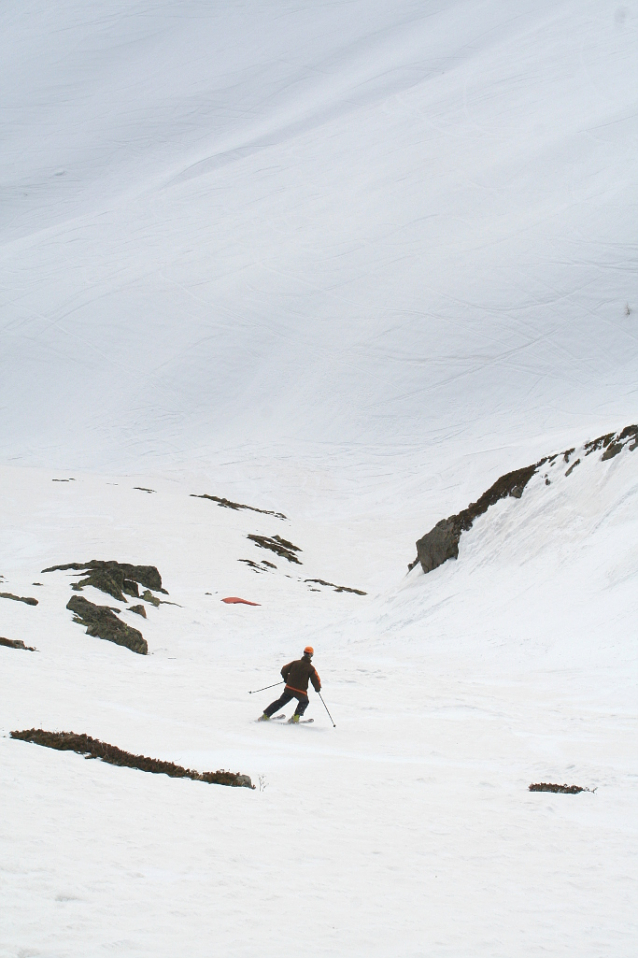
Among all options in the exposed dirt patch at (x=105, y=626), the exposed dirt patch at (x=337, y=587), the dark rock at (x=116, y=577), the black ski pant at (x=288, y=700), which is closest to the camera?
the black ski pant at (x=288, y=700)

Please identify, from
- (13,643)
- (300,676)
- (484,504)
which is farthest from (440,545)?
(300,676)

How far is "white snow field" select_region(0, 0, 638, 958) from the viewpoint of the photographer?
5.80m

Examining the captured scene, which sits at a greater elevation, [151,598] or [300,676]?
[300,676]

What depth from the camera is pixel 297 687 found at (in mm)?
12414

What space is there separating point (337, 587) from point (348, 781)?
30270 mm

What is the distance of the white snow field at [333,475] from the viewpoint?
19.0ft

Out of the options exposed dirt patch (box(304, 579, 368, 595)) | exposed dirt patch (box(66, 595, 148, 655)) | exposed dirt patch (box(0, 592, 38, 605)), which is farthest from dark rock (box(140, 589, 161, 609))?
exposed dirt patch (box(304, 579, 368, 595))

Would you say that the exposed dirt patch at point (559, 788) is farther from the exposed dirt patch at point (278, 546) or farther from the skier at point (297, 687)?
the exposed dirt patch at point (278, 546)

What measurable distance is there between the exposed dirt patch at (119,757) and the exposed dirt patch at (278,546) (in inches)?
1388

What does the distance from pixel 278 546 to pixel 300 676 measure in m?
33.5

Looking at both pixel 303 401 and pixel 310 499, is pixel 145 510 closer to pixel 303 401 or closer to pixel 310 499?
pixel 310 499

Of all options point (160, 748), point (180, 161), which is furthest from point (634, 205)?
point (160, 748)

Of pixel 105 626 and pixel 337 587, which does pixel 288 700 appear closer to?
pixel 105 626

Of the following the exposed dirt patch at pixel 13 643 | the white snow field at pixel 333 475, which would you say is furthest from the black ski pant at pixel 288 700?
the exposed dirt patch at pixel 13 643
